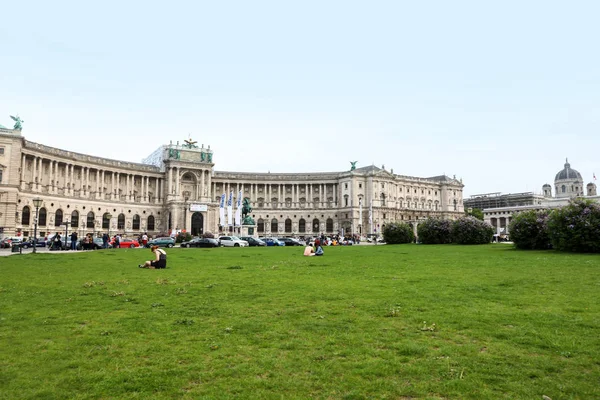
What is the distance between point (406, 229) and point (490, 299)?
1797 inches

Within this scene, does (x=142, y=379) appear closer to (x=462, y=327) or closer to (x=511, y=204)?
(x=462, y=327)

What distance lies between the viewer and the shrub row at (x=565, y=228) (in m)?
28.0

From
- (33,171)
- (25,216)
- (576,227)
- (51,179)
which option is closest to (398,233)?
(576,227)

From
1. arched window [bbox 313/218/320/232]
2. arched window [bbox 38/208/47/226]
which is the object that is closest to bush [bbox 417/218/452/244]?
arched window [bbox 313/218/320/232]

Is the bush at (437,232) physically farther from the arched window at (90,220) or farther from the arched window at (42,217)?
the arched window at (90,220)

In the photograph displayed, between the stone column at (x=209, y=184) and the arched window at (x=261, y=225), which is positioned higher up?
the stone column at (x=209, y=184)

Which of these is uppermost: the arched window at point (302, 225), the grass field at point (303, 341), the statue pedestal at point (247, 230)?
the arched window at point (302, 225)

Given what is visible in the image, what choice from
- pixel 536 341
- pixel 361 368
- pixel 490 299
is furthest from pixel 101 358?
pixel 490 299

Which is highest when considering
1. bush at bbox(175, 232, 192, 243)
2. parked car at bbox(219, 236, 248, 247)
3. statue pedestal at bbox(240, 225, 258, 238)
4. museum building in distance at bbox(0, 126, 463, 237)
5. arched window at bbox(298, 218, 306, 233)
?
museum building in distance at bbox(0, 126, 463, 237)

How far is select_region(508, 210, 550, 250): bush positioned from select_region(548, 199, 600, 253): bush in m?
2.18

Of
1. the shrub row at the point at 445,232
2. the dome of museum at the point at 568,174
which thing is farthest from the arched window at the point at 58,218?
the dome of museum at the point at 568,174

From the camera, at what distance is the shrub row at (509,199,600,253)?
91.8 feet

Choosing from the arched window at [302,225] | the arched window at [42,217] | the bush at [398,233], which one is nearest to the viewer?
the bush at [398,233]

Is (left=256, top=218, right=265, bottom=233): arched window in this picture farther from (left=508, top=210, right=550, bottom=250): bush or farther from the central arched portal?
(left=508, top=210, right=550, bottom=250): bush
